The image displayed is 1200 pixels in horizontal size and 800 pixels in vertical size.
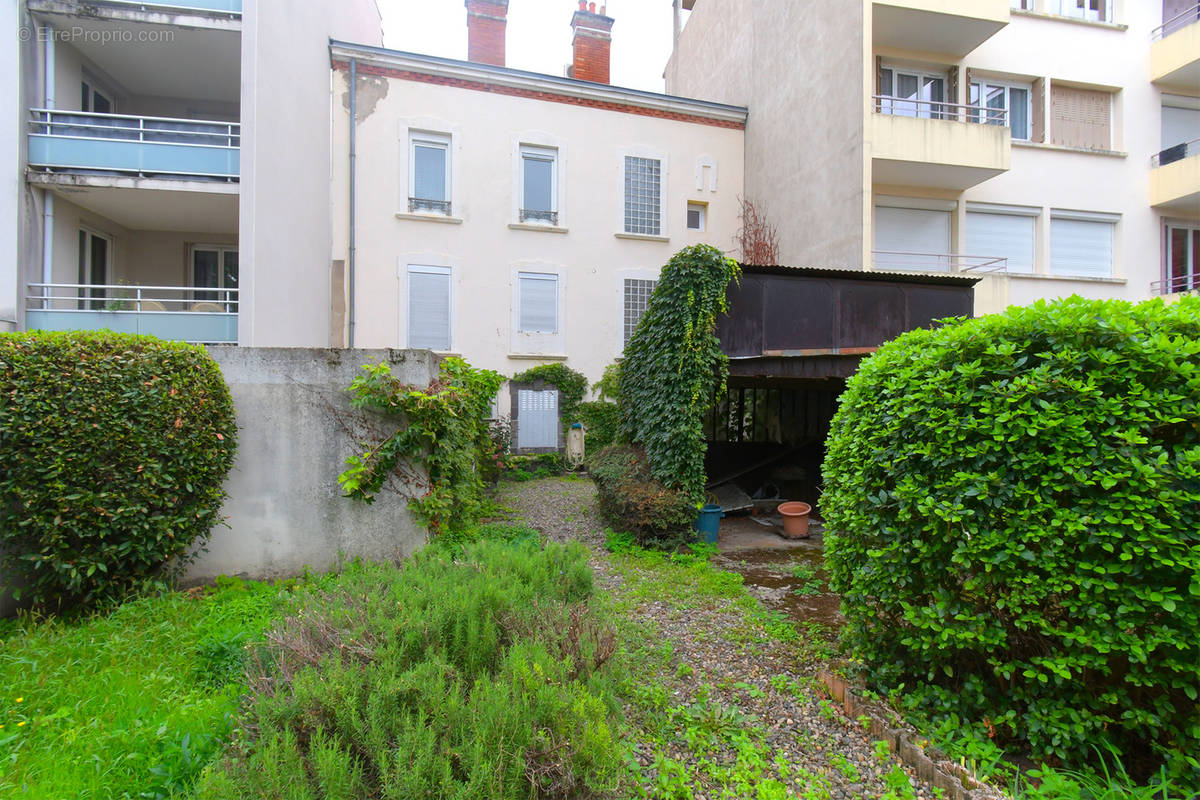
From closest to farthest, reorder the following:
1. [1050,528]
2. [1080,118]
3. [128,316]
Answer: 1. [1050,528]
2. [128,316]
3. [1080,118]

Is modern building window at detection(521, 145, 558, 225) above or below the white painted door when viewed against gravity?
above

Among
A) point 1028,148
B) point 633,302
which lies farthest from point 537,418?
point 1028,148

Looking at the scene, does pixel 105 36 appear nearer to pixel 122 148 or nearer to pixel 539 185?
pixel 122 148

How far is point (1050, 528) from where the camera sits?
93.6 inches

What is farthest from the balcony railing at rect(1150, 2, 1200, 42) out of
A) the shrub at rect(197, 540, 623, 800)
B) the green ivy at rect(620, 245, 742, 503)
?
the shrub at rect(197, 540, 623, 800)

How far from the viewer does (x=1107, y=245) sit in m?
12.5

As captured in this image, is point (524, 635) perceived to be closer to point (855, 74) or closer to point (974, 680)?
point (974, 680)

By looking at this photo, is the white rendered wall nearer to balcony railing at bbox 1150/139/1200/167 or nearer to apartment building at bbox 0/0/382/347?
apartment building at bbox 0/0/382/347

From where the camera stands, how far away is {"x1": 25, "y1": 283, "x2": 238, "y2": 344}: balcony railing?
359 inches

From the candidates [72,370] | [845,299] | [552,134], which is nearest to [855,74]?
[845,299]

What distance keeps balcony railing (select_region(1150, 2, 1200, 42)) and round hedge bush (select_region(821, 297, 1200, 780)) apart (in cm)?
1611

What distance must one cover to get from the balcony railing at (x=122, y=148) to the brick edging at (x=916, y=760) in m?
11.8

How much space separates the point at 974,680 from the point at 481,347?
11816 millimetres

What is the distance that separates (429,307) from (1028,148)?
542 inches
